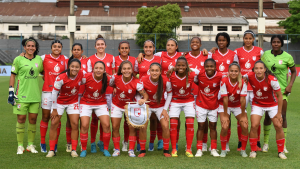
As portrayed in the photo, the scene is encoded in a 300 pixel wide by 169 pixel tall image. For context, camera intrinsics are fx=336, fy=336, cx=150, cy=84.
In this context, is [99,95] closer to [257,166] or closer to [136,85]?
[136,85]

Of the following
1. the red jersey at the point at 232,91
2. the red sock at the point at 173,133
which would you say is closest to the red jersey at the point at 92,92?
the red sock at the point at 173,133

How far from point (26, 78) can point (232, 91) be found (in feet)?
10.9

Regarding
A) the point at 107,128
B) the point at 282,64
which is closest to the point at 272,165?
the point at 282,64

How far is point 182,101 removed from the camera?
539 centimetres

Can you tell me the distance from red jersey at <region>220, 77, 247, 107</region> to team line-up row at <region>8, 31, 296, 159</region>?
2 cm

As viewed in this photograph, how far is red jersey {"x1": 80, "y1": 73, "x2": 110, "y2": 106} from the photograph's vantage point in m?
5.32

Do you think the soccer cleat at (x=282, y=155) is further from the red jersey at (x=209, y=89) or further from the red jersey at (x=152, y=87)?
the red jersey at (x=152, y=87)

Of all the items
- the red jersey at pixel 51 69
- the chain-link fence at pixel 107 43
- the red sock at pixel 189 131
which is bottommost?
the red sock at pixel 189 131

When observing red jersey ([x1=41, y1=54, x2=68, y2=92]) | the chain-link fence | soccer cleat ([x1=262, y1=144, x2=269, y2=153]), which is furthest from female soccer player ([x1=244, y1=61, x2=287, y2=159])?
the chain-link fence

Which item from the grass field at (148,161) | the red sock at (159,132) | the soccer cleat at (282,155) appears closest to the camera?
the grass field at (148,161)

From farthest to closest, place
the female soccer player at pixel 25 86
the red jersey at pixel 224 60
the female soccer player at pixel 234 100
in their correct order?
the red jersey at pixel 224 60 < the female soccer player at pixel 25 86 < the female soccer player at pixel 234 100

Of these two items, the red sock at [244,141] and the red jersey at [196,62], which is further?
the red jersey at [196,62]

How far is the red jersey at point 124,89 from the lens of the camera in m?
5.32

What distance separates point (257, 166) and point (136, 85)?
7.06 feet
